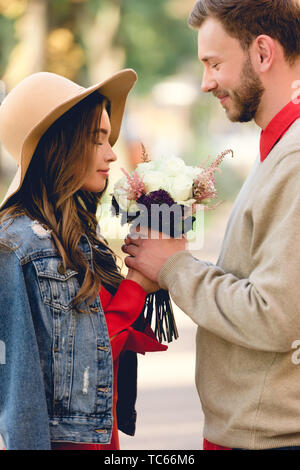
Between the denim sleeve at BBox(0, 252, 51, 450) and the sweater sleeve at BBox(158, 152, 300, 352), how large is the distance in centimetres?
54

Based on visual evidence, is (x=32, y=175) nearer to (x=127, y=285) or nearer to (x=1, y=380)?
(x=127, y=285)

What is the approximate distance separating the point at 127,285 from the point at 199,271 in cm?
35

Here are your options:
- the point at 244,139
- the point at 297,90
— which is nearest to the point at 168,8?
the point at 244,139

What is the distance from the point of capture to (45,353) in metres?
2.42

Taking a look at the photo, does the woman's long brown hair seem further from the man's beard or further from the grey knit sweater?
the man's beard

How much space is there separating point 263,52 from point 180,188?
59 cm

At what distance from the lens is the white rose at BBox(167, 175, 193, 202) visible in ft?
8.66

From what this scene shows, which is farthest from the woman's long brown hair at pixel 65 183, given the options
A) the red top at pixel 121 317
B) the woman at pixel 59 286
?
the red top at pixel 121 317

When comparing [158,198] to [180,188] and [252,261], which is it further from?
[252,261]

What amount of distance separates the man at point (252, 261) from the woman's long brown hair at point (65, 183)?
0.24 metres

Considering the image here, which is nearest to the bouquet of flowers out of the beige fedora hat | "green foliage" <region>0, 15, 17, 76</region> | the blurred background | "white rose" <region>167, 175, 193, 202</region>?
"white rose" <region>167, 175, 193, 202</region>

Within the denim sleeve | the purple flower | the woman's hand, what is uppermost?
the purple flower

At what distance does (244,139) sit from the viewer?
2038cm

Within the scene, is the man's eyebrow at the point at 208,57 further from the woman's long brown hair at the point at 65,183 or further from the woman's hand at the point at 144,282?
the woman's hand at the point at 144,282
